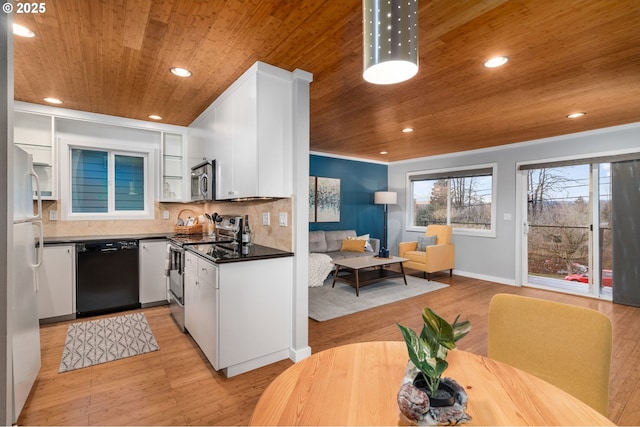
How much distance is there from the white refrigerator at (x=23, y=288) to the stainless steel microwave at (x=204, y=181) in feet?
4.61

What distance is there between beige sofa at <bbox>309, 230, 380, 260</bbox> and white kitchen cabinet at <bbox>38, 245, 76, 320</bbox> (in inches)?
139

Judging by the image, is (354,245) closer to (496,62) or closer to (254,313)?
(254,313)

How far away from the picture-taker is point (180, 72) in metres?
2.52

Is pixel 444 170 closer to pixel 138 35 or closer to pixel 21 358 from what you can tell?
pixel 138 35

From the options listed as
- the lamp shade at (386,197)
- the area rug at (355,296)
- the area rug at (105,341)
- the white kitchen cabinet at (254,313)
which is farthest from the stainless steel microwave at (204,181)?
the lamp shade at (386,197)

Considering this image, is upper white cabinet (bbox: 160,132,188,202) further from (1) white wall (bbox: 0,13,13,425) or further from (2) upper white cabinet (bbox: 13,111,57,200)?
(1) white wall (bbox: 0,13,13,425)

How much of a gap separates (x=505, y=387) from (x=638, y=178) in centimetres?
479

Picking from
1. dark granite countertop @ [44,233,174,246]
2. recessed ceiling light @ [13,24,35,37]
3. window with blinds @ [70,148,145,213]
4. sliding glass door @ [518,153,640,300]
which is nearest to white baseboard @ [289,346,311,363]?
dark granite countertop @ [44,233,174,246]

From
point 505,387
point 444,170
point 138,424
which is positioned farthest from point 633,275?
point 138,424

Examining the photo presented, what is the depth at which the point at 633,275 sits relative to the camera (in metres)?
3.99

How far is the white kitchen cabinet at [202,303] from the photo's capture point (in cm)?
226

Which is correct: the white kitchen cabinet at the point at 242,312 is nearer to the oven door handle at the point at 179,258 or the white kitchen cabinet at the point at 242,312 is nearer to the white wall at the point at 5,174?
the oven door handle at the point at 179,258

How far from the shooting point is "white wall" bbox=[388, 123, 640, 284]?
13.6ft

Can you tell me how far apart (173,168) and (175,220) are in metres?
0.79
